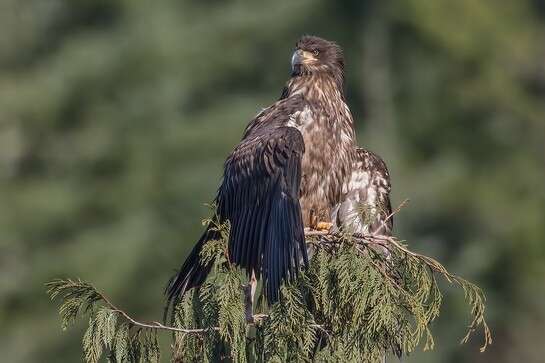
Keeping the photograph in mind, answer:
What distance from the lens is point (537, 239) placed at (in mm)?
27281

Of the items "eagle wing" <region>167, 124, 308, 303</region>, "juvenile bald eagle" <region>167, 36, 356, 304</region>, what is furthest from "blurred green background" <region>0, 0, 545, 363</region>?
"eagle wing" <region>167, 124, 308, 303</region>

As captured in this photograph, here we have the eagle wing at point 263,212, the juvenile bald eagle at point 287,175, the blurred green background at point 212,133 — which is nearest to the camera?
the eagle wing at point 263,212

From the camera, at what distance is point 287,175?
8.80 meters

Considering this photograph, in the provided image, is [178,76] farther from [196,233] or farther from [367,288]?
[367,288]

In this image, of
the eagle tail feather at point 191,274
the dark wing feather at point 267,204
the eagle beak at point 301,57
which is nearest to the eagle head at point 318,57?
the eagle beak at point 301,57

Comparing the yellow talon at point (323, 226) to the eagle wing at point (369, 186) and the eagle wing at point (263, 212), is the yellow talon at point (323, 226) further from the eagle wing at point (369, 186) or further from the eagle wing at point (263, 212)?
the eagle wing at point (369, 186)

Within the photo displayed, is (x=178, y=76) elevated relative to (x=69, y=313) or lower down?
elevated

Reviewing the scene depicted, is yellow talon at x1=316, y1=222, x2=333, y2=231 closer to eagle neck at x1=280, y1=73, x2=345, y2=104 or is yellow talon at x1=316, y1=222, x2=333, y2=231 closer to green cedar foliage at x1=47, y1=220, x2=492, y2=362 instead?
eagle neck at x1=280, y1=73, x2=345, y2=104

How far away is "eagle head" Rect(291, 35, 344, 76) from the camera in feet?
33.5

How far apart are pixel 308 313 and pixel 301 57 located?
9.65ft

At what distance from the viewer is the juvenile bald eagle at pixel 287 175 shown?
→ 826 cm

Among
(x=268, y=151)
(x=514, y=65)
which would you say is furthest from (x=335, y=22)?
(x=268, y=151)

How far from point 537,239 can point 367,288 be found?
65.9ft

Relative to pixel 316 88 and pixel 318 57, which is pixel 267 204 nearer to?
pixel 316 88
